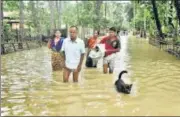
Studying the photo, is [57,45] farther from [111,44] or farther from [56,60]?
[111,44]

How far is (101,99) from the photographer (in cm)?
1145

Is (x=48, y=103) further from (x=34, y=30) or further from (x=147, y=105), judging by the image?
(x=34, y=30)

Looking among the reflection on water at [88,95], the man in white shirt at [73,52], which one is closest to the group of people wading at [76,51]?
the man in white shirt at [73,52]

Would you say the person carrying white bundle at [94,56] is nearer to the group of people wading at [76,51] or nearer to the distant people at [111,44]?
the group of people wading at [76,51]

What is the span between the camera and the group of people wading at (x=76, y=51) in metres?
13.0

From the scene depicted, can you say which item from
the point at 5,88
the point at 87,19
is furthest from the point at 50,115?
the point at 87,19

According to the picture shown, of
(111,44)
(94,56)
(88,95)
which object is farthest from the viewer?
(94,56)

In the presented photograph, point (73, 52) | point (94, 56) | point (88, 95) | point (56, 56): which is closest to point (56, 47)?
point (56, 56)

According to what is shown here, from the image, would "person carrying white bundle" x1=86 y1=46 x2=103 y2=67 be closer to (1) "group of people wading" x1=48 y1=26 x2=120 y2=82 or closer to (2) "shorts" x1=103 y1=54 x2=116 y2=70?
(1) "group of people wading" x1=48 y1=26 x2=120 y2=82

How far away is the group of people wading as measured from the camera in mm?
12961

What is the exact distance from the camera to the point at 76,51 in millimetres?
12914

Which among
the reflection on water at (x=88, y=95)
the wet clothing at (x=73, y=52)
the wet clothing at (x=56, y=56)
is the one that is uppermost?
the wet clothing at (x=73, y=52)

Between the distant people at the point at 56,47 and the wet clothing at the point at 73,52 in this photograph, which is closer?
the wet clothing at the point at 73,52

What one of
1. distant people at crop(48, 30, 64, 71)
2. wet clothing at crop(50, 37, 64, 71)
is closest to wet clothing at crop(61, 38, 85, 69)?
distant people at crop(48, 30, 64, 71)
